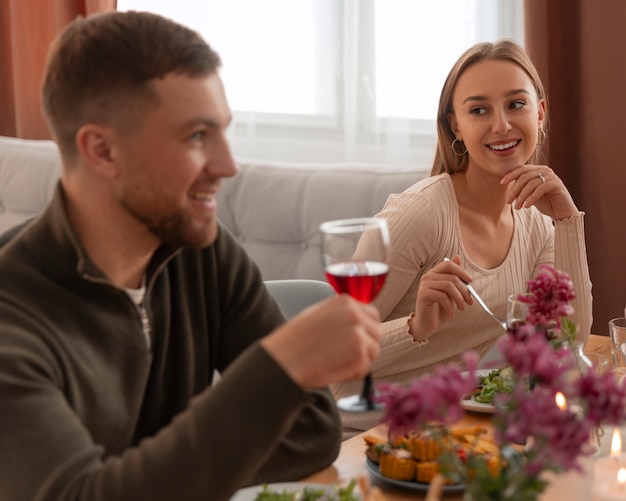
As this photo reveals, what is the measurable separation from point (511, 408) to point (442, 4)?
8.10ft

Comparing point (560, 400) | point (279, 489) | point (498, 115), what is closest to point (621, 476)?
point (560, 400)

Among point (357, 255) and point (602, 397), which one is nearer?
point (602, 397)

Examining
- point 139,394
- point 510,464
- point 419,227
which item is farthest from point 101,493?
Result: point 419,227

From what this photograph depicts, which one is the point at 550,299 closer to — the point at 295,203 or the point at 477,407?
the point at 477,407

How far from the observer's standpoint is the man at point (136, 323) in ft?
3.56

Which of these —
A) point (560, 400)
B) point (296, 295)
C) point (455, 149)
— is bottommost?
point (296, 295)

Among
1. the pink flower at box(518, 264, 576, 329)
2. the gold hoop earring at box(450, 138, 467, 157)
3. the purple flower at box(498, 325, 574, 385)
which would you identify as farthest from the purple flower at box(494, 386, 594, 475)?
the gold hoop earring at box(450, 138, 467, 157)

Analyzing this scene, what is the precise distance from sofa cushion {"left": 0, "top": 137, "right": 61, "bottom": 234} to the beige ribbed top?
3.98 feet

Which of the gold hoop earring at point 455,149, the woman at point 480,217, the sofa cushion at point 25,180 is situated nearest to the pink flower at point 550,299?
the woman at point 480,217

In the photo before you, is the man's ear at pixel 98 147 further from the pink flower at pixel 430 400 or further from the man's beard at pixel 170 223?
the pink flower at pixel 430 400

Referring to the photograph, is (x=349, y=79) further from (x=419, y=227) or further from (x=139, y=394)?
(x=139, y=394)

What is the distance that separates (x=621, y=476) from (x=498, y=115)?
1.41 m

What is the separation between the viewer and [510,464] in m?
0.93

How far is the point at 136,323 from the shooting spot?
142 centimetres
